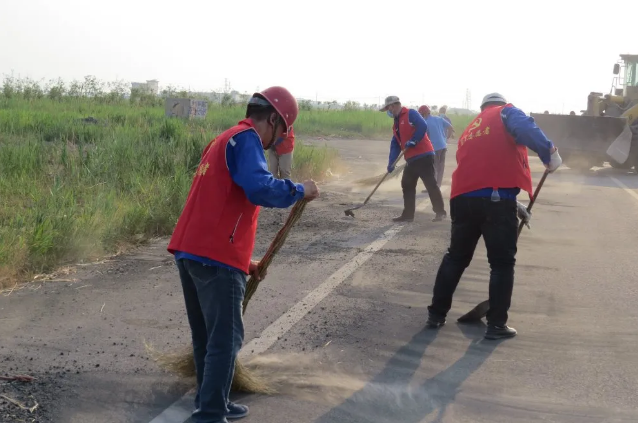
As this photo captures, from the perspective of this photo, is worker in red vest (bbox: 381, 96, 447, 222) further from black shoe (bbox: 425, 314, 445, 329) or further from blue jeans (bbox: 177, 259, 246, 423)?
blue jeans (bbox: 177, 259, 246, 423)

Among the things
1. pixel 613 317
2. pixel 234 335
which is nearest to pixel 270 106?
pixel 234 335

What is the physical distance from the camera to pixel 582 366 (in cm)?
553

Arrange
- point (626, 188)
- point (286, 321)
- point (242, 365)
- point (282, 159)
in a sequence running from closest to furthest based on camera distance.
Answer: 1. point (242, 365)
2. point (286, 321)
3. point (282, 159)
4. point (626, 188)

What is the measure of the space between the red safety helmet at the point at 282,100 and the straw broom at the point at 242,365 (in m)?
0.55

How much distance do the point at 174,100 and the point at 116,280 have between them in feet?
50.3

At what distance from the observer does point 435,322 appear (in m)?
6.45

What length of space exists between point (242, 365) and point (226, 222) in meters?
1.19

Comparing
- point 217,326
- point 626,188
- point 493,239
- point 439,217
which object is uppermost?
point 493,239

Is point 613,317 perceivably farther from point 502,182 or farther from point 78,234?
point 78,234

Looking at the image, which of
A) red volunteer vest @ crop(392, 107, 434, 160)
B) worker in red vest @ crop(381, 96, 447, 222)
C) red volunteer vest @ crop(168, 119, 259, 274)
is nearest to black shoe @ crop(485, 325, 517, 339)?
red volunteer vest @ crop(168, 119, 259, 274)

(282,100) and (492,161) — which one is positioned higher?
(282,100)

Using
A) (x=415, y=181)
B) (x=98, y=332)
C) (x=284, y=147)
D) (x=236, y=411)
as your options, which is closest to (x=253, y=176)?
(x=236, y=411)

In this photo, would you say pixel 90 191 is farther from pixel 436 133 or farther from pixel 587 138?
pixel 587 138

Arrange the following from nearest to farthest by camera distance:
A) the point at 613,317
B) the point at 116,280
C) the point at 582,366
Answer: the point at 582,366 → the point at 613,317 → the point at 116,280
